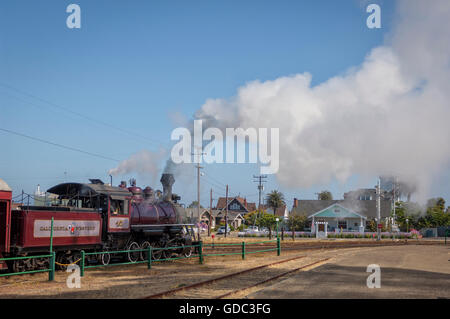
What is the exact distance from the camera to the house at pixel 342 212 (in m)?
71.5

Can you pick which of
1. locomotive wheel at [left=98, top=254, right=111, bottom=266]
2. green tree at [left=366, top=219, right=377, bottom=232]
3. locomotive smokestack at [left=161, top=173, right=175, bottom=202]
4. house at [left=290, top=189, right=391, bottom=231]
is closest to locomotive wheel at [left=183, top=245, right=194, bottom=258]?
locomotive smokestack at [left=161, top=173, right=175, bottom=202]

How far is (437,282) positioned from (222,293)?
7519 millimetres

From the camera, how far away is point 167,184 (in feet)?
89.2

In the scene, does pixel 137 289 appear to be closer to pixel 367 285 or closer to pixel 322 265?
pixel 367 285

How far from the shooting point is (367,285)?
14.4 m

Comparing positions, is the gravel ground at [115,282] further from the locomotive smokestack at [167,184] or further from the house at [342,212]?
the house at [342,212]

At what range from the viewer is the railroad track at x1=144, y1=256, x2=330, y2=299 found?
1275cm

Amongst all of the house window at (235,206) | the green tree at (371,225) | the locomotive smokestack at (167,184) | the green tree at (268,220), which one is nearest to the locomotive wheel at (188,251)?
the locomotive smokestack at (167,184)

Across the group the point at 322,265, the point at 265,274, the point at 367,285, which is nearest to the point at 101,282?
the point at 265,274

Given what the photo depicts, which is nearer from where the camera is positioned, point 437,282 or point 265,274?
point 437,282

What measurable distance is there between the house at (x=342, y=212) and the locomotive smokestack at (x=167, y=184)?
46343 millimetres

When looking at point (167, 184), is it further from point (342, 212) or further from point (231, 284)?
point (342, 212)

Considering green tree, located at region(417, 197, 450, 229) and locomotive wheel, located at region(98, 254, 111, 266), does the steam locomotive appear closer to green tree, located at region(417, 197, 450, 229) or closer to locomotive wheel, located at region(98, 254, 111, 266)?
locomotive wheel, located at region(98, 254, 111, 266)
